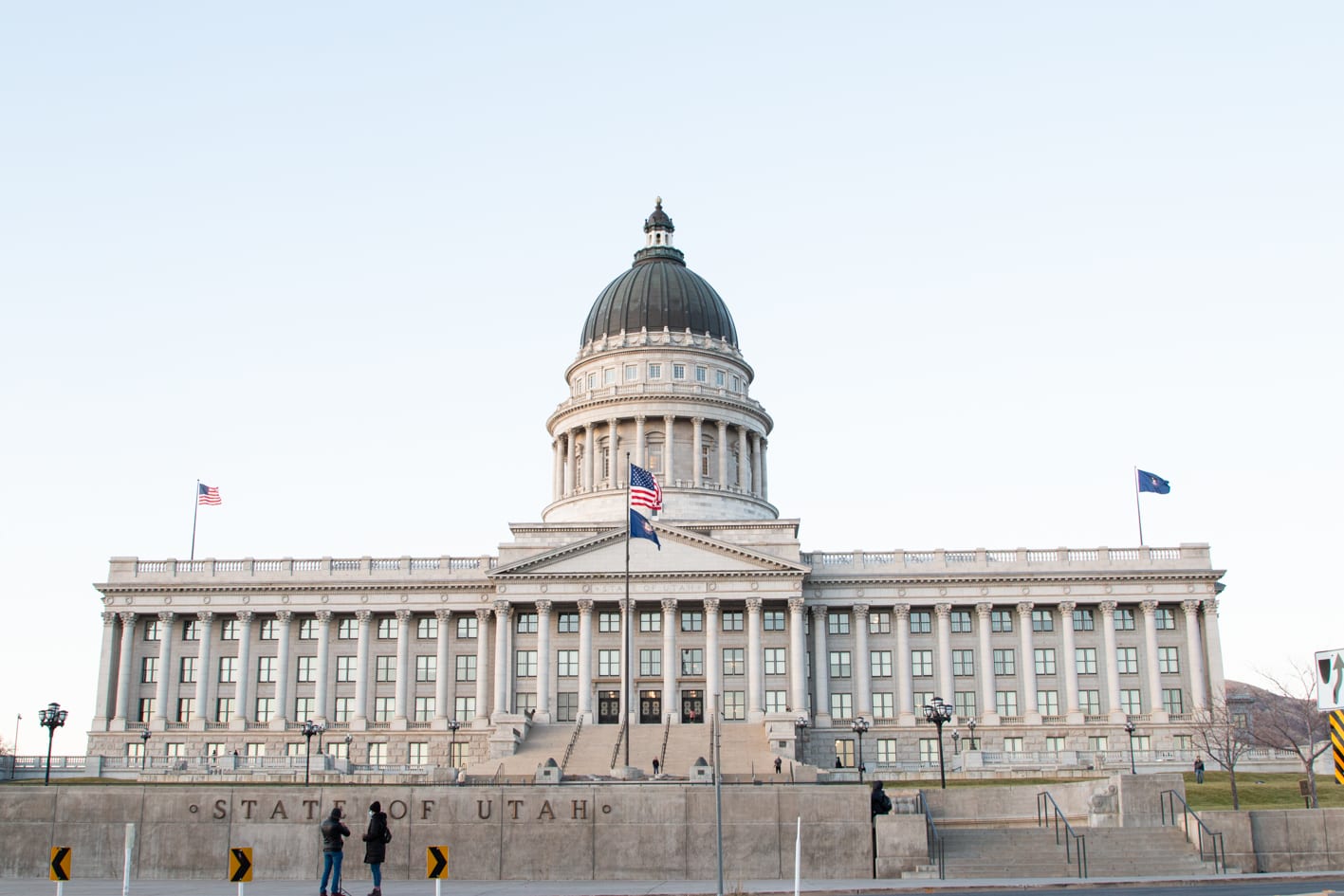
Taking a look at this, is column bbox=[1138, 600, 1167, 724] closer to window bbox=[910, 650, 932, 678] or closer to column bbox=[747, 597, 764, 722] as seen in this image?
window bbox=[910, 650, 932, 678]

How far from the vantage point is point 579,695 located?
284ft

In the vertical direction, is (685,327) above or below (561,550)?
above

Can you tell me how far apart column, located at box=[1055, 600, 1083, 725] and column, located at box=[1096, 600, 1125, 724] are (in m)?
1.79

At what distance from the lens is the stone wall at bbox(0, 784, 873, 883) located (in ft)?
120

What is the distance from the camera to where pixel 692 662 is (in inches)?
3482

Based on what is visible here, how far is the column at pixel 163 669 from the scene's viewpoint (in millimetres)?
90125

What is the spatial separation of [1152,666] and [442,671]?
44271 mm

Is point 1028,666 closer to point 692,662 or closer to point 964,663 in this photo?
point 964,663

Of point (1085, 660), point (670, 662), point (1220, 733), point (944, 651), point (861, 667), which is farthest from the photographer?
point (1085, 660)

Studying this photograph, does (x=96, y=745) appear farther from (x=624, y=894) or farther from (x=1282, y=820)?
(x=1282, y=820)

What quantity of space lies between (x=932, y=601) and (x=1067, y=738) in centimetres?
1160

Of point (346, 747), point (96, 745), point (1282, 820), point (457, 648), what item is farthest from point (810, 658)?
point (1282, 820)

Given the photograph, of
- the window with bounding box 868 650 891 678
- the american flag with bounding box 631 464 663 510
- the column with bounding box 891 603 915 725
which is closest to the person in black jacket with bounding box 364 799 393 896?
the american flag with bounding box 631 464 663 510

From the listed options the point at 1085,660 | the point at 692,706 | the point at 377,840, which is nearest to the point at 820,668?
the point at 692,706
